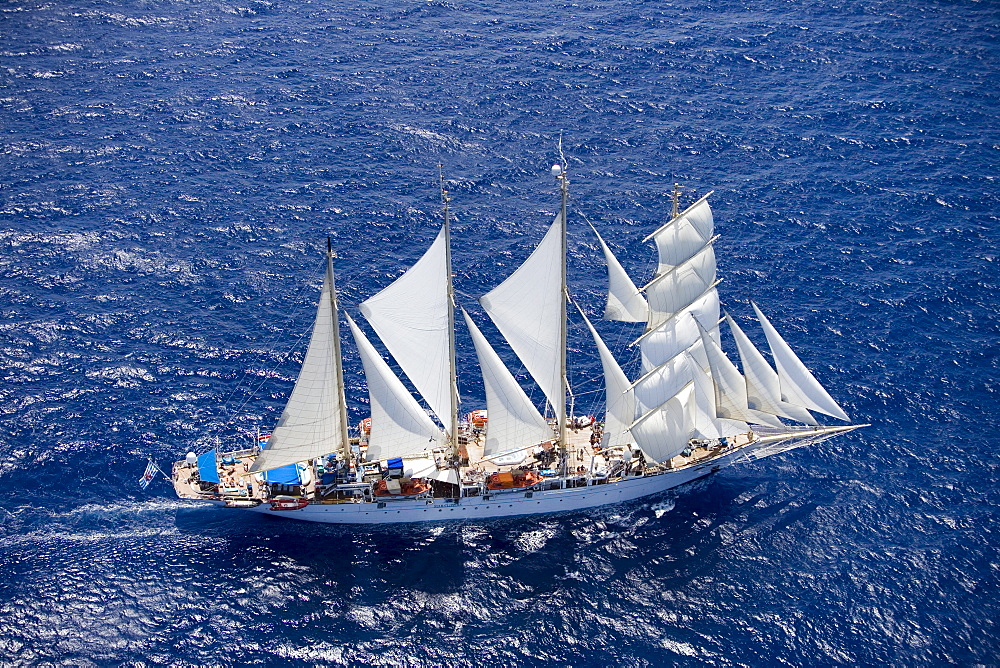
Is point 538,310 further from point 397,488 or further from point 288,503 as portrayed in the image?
point 288,503

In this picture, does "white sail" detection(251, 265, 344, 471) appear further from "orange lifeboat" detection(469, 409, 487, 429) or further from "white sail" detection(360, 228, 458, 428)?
"orange lifeboat" detection(469, 409, 487, 429)

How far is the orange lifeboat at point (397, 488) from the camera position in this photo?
97.1m

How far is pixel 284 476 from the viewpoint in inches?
3848

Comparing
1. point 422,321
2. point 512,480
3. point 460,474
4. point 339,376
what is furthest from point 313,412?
point 512,480

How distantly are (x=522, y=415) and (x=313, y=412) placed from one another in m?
18.8

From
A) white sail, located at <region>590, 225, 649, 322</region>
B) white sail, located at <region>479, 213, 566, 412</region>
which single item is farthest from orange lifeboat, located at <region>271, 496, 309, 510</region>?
white sail, located at <region>590, 225, 649, 322</region>

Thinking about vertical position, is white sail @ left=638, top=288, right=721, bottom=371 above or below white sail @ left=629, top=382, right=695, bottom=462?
above

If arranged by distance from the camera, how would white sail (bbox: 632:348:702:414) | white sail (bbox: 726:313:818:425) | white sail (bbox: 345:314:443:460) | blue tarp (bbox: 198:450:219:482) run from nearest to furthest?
white sail (bbox: 345:314:443:460) < blue tarp (bbox: 198:450:219:482) < white sail (bbox: 632:348:702:414) < white sail (bbox: 726:313:818:425)

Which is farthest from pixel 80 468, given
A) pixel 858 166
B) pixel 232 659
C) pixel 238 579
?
pixel 858 166

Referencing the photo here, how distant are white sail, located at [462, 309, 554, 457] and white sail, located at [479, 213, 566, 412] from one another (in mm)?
2149


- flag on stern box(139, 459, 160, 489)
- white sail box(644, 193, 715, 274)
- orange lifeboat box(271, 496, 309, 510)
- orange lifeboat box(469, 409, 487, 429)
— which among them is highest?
white sail box(644, 193, 715, 274)

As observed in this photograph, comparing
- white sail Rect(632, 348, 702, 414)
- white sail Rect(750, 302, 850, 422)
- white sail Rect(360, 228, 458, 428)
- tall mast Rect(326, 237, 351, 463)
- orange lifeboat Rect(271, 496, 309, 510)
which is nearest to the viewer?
tall mast Rect(326, 237, 351, 463)

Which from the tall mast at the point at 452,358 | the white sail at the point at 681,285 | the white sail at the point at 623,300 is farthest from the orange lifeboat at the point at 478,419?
the white sail at the point at 681,285

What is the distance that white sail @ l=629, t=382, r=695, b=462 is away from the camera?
97.7 metres
